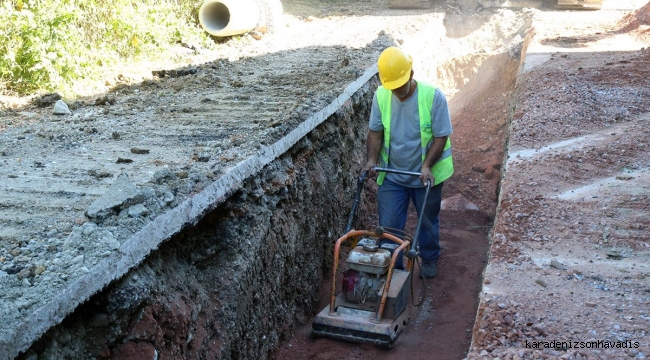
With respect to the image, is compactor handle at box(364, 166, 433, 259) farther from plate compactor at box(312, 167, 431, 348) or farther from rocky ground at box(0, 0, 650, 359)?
rocky ground at box(0, 0, 650, 359)

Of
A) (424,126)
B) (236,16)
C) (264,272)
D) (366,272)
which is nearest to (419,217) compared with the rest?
(366,272)

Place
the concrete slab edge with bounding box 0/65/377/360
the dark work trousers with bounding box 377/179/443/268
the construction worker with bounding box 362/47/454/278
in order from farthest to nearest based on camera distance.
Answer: the dark work trousers with bounding box 377/179/443/268
the construction worker with bounding box 362/47/454/278
the concrete slab edge with bounding box 0/65/377/360

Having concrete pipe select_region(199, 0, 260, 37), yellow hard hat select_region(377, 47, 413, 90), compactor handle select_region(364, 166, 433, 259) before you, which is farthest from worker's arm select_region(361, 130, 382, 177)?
concrete pipe select_region(199, 0, 260, 37)

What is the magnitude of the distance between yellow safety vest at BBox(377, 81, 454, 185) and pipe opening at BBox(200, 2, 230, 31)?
22.6ft

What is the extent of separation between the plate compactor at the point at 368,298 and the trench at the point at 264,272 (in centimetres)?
18

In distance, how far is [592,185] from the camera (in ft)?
19.8

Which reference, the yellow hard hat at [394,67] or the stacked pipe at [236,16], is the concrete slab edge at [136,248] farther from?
the stacked pipe at [236,16]

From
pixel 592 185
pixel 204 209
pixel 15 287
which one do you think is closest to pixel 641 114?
pixel 592 185

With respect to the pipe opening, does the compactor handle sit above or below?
below

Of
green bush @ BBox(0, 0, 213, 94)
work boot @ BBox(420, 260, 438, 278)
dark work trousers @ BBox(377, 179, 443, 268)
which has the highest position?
green bush @ BBox(0, 0, 213, 94)

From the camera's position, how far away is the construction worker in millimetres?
5545

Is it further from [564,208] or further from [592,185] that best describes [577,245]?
[592,185]

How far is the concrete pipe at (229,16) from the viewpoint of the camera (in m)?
11.9

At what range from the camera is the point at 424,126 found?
19.0 feet
